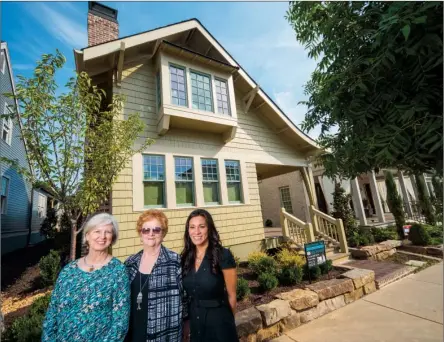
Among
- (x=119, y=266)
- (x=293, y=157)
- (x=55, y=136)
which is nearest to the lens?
(x=119, y=266)

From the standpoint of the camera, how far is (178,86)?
6.73m

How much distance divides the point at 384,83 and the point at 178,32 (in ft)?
22.3

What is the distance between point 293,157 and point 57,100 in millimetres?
8154

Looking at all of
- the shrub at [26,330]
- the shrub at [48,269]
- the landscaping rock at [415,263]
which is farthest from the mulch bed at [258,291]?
the shrub at [48,269]

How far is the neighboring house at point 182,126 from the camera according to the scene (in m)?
5.94

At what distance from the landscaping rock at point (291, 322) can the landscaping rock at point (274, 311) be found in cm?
8

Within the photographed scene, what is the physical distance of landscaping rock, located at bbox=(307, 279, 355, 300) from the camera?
13.8 ft

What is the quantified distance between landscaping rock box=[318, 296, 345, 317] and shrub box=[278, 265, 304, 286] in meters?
0.77

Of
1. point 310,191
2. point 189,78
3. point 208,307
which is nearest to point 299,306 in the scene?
point 208,307

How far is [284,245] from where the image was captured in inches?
298

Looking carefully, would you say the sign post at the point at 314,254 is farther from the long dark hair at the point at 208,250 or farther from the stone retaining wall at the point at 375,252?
the long dark hair at the point at 208,250

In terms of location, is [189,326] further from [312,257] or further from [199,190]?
[199,190]

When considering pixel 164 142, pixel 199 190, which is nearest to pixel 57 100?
pixel 164 142

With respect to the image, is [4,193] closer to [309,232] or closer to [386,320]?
[309,232]
